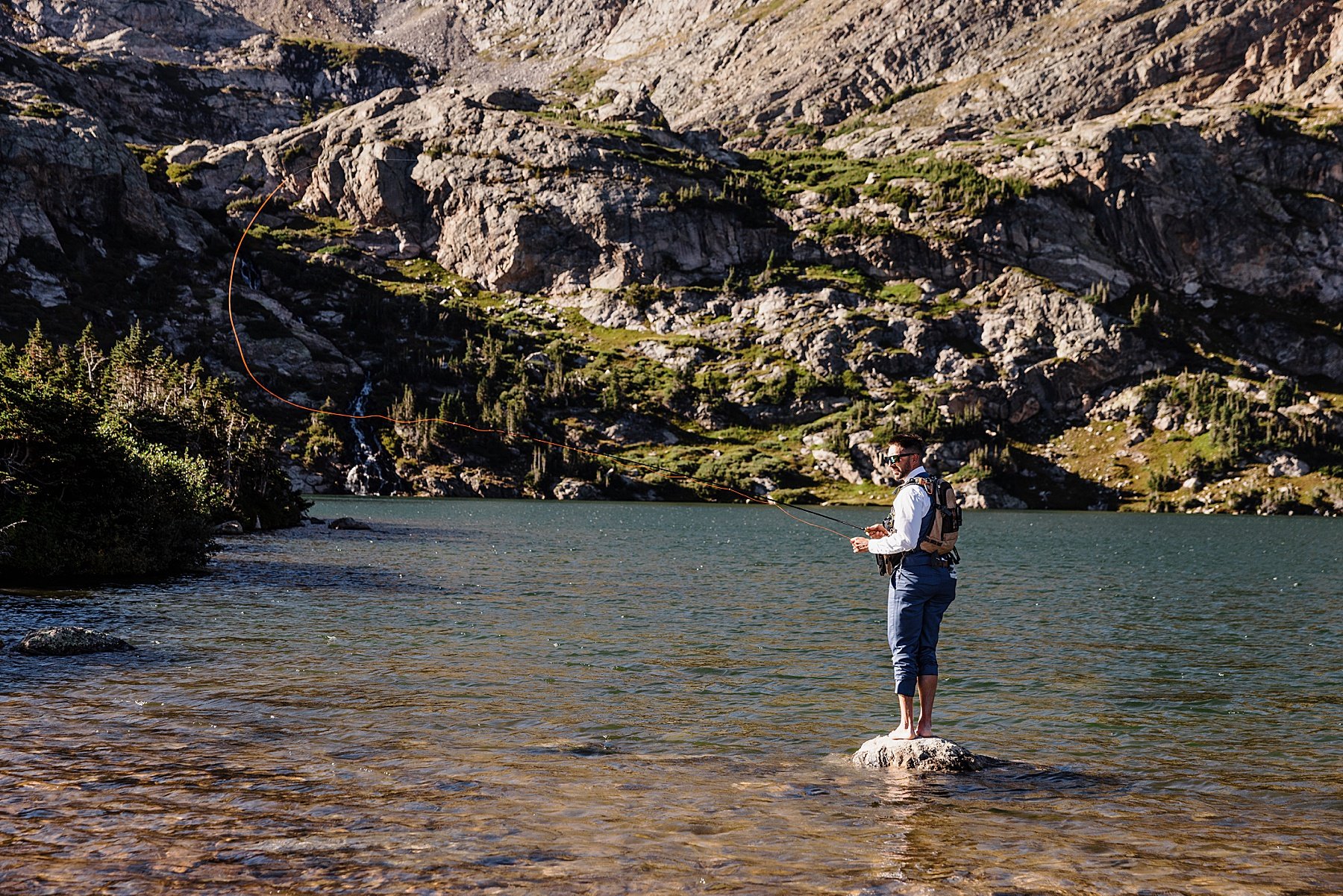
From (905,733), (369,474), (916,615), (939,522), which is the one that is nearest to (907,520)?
(939,522)

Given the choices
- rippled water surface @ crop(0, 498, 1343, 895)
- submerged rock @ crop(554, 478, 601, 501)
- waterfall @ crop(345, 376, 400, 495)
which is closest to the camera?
rippled water surface @ crop(0, 498, 1343, 895)

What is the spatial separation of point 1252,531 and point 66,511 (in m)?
113

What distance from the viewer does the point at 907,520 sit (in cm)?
1321

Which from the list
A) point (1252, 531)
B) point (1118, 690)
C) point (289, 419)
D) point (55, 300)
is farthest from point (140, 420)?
point (55, 300)

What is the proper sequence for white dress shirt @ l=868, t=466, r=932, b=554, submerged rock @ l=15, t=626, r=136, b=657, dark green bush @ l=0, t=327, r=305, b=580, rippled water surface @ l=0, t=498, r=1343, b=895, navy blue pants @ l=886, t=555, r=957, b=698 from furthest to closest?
dark green bush @ l=0, t=327, r=305, b=580, submerged rock @ l=15, t=626, r=136, b=657, navy blue pants @ l=886, t=555, r=957, b=698, white dress shirt @ l=868, t=466, r=932, b=554, rippled water surface @ l=0, t=498, r=1343, b=895

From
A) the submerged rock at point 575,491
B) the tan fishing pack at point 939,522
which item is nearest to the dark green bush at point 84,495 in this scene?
the tan fishing pack at point 939,522

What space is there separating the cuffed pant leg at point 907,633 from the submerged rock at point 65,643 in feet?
55.1

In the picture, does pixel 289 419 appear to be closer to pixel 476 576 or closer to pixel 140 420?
pixel 140 420

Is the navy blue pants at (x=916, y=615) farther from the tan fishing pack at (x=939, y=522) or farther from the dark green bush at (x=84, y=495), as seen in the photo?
the dark green bush at (x=84, y=495)

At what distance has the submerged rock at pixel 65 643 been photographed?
1922 cm

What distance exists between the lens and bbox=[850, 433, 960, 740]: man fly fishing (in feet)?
43.5

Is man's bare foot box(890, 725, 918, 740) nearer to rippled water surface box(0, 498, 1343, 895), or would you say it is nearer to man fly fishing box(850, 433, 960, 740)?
man fly fishing box(850, 433, 960, 740)

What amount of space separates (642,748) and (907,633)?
4307mm

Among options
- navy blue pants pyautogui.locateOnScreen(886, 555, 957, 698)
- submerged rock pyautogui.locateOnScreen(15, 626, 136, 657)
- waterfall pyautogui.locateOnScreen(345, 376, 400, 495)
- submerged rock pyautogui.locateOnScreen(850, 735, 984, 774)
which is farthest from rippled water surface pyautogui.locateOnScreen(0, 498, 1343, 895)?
waterfall pyautogui.locateOnScreen(345, 376, 400, 495)
